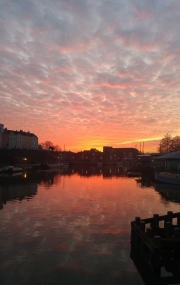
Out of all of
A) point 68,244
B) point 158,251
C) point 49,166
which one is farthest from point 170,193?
point 49,166

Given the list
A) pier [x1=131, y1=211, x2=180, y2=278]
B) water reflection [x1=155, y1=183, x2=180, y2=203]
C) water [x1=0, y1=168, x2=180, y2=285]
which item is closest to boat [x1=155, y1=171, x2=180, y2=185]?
water reflection [x1=155, y1=183, x2=180, y2=203]

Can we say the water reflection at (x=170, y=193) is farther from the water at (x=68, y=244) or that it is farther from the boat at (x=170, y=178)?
the water at (x=68, y=244)

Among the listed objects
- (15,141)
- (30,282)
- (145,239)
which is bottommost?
(30,282)

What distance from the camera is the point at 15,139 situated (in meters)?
170

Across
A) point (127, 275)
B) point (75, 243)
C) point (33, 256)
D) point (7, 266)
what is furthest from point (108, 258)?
point (7, 266)

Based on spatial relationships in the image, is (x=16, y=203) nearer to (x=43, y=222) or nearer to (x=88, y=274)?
(x=43, y=222)

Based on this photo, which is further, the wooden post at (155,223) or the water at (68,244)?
the wooden post at (155,223)

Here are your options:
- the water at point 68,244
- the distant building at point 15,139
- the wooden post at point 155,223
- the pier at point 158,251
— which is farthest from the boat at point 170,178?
the distant building at point 15,139

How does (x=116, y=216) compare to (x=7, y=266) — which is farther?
(x=116, y=216)

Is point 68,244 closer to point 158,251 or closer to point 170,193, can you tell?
point 158,251

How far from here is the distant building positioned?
159875 millimetres

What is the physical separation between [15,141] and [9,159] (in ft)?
153

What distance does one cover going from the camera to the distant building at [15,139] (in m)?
160

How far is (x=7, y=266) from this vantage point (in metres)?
13.3
